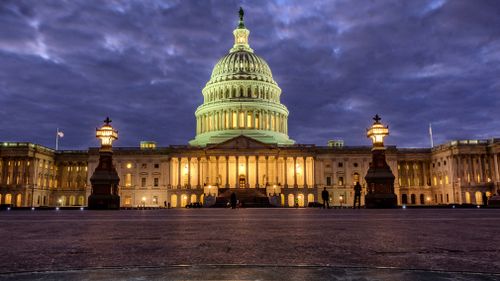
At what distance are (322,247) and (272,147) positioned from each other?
328ft

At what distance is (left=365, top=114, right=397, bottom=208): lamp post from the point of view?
4881 cm

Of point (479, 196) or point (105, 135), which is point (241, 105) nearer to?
point (479, 196)

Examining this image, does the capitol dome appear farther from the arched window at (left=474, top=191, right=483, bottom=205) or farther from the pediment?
the arched window at (left=474, top=191, right=483, bottom=205)

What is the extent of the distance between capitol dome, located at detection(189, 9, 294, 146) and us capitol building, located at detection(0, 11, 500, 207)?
32 centimetres

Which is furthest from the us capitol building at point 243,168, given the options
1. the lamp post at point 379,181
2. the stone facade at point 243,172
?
the lamp post at point 379,181

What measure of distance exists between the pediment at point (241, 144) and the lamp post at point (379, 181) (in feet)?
188

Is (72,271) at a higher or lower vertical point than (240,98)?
lower

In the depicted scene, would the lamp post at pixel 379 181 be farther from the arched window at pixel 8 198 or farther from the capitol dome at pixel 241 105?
the arched window at pixel 8 198

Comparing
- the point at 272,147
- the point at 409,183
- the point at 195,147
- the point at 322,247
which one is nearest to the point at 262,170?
the point at 272,147

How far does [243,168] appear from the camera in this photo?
110750mm

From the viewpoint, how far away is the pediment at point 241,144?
107750 millimetres

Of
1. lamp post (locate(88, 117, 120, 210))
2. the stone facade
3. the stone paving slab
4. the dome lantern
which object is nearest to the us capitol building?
the stone facade

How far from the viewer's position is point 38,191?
109438 mm

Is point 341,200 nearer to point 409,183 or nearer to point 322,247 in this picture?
point 409,183
